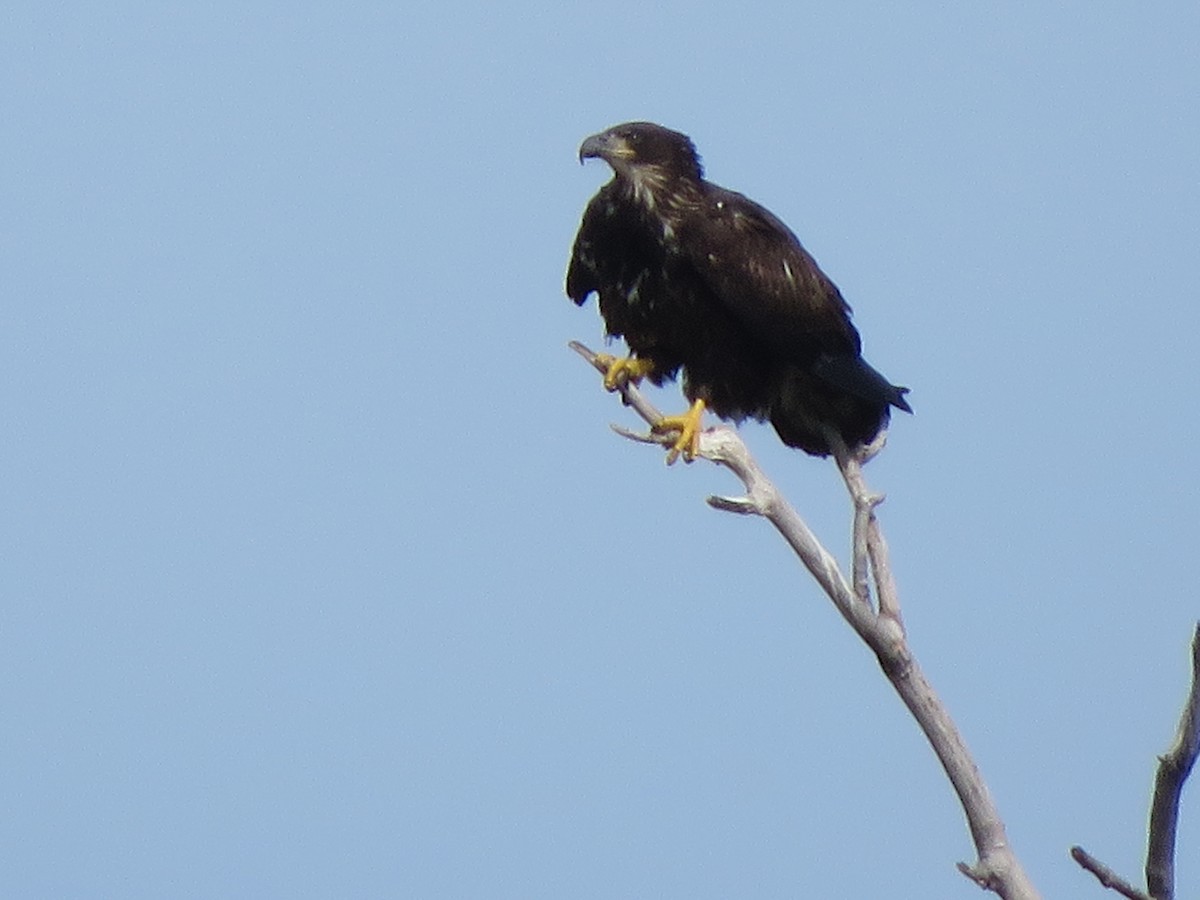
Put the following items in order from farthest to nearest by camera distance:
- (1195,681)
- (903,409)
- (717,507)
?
(903,409) → (717,507) → (1195,681)

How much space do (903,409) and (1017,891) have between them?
1856 mm

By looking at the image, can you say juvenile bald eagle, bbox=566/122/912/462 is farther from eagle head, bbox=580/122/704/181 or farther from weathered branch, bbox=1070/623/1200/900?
weathered branch, bbox=1070/623/1200/900

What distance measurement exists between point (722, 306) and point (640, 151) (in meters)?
0.58

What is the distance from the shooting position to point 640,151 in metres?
6.50

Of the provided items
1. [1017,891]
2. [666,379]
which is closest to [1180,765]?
[1017,891]

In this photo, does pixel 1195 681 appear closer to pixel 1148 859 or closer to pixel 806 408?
pixel 1148 859

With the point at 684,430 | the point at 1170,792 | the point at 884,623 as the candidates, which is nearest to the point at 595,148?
the point at 684,430

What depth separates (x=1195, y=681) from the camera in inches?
170

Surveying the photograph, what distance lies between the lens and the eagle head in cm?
646

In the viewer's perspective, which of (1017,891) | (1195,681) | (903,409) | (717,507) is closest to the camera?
(1195,681)

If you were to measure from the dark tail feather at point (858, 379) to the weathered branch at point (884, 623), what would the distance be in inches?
25.1

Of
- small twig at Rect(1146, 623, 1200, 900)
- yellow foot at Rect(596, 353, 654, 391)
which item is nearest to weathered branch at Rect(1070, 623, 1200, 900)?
small twig at Rect(1146, 623, 1200, 900)

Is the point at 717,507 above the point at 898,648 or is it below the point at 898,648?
above

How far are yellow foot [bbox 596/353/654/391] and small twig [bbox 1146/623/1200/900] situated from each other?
7.95 ft
